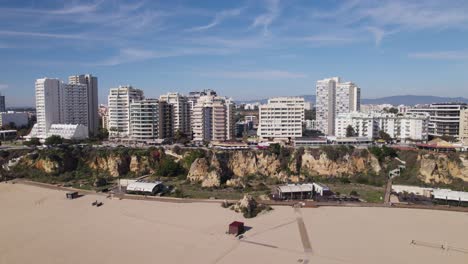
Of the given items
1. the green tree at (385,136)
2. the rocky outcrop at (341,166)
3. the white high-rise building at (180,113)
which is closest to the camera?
the rocky outcrop at (341,166)

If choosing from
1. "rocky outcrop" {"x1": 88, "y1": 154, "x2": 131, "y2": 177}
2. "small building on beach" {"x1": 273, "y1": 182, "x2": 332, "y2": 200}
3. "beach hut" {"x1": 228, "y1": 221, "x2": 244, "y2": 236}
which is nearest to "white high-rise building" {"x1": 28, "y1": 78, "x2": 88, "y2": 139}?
"rocky outcrop" {"x1": 88, "y1": 154, "x2": 131, "y2": 177}

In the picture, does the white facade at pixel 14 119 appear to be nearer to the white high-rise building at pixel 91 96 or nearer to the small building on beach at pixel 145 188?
the white high-rise building at pixel 91 96

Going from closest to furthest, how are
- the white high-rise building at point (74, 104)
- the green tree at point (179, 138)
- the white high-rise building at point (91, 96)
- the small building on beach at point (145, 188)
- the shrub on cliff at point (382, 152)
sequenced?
the small building on beach at point (145, 188)
the shrub on cliff at point (382, 152)
the green tree at point (179, 138)
the white high-rise building at point (74, 104)
the white high-rise building at point (91, 96)

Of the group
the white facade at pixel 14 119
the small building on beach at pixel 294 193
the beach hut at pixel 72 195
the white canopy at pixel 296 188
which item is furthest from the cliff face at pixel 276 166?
the white facade at pixel 14 119

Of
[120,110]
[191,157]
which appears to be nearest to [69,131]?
[120,110]

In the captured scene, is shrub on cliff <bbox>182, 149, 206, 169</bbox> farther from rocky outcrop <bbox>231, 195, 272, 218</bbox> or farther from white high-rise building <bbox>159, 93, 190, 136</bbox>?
white high-rise building <bbox>159, 93, 190, 136</bbox>
